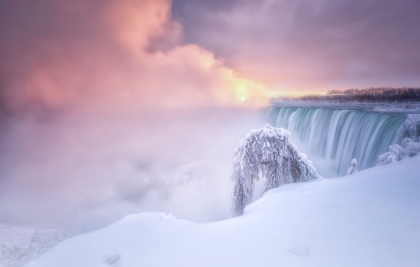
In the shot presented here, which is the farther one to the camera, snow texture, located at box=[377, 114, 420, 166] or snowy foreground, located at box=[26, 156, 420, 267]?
snow texture, located at box=[377, 114, 420, 166]

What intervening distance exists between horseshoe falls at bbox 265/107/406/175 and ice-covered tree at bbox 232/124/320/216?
304 inches

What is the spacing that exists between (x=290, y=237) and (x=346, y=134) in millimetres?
15225

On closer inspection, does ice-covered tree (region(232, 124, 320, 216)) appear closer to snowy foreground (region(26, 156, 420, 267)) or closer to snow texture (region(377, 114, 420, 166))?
snow texture (region(377, 114, 420, 166))

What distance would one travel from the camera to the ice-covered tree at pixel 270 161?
6.38 metres

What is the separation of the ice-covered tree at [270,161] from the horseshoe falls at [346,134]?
7723 mm

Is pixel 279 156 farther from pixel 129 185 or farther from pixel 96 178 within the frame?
pixel 96 178

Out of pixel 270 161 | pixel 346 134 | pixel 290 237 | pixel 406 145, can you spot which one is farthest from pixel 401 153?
pixel 346 134

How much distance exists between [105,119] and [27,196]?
3552cm

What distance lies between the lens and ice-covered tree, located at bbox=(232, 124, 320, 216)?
6.38m

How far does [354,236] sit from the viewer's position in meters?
2.42

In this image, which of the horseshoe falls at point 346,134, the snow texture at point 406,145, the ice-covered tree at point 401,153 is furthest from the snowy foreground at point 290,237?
the horseshoe falls at point 346,134

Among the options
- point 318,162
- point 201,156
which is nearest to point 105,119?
point 201,156

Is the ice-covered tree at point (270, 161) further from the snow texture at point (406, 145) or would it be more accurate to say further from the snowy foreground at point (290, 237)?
the snowy foreground at point (290, 237)

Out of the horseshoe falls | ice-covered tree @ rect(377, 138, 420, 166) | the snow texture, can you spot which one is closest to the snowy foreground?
ice-covered tree @ rect(377, 138, 420, 166)
